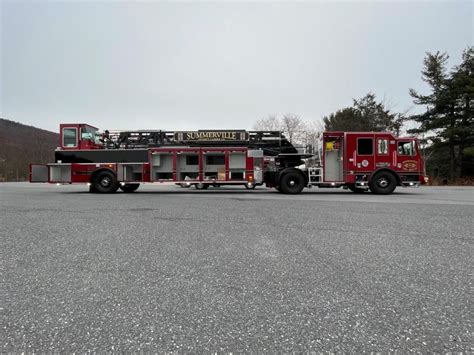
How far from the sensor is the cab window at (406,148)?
14719mm

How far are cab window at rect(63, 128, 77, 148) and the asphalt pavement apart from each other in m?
10.6

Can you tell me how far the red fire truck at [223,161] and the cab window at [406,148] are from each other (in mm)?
41

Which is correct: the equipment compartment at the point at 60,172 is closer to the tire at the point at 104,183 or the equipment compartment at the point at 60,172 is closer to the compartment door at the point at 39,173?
the compartment door at the point at 39,173

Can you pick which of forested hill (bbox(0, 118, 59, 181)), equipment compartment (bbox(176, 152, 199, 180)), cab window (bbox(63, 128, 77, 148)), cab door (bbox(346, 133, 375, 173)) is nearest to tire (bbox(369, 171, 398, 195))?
cab door (bbox(346, 133, 375, 173))

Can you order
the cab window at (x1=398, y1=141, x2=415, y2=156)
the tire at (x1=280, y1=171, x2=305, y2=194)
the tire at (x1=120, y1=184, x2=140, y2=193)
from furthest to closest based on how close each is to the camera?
the tire at (x1=120, y1=184, x2=140, y2=193)
the tire at (x1=280, y1=171, x2=305, y2=194)
the cab window at (x1=398, y1=141, x2=415, y2=156)

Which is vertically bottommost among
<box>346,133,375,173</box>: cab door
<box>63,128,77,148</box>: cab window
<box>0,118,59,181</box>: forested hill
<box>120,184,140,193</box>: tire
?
<box>120,184,140,193</box>: tire

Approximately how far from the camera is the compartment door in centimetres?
1517

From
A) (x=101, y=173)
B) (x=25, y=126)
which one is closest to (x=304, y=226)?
(x=101, y=173)

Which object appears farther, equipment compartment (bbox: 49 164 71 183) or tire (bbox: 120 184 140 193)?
tire (bbox: 120 184 140 193)

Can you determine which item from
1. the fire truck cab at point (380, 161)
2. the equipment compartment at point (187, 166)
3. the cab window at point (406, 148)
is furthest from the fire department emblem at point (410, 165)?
the equipment compartment at point (187, 166)

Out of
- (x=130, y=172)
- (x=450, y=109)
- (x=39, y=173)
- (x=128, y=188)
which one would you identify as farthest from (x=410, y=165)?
(x=450, y=109)

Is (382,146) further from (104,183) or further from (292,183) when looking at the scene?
(104,183)

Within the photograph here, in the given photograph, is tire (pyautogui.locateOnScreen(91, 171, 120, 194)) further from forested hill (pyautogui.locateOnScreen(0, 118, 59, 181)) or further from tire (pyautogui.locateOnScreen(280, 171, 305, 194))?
forested hill (pyautogui.locateOnScreen(0, 118, 59, 181))

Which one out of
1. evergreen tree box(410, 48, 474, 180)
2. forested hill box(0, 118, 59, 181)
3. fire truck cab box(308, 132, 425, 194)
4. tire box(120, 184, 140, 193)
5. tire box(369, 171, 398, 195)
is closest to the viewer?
tire box(369, 171, 398, 195)
